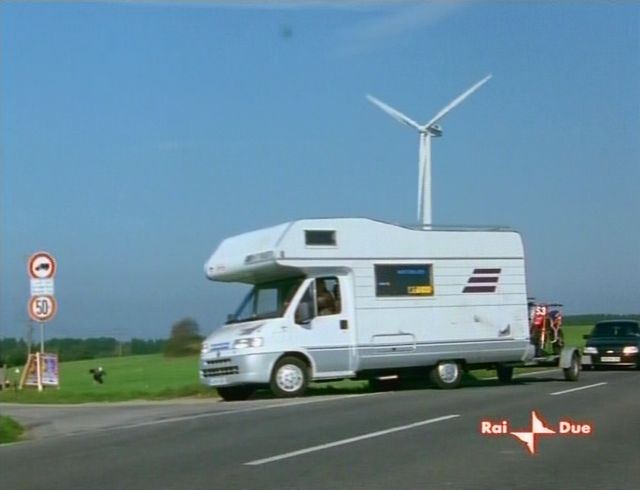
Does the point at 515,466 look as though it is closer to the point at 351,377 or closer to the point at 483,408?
the point at 483,408

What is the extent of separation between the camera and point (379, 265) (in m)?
21.3

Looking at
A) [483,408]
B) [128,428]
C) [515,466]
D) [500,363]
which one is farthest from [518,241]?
[515,466]

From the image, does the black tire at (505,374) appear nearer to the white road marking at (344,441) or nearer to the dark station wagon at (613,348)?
the dark station wagon at (613,348)

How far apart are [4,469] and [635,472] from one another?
6.08 m

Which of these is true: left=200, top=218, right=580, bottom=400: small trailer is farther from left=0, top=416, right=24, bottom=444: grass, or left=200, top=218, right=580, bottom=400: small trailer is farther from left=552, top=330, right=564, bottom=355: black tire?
left=0, top=416, right=24, bottom=444: grass

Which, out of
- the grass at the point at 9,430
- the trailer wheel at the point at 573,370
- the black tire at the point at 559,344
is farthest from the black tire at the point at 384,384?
the grass at the point at 9,430

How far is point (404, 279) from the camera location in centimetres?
2148

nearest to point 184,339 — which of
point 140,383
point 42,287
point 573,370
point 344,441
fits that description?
point 140,383

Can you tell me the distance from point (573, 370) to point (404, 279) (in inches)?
172

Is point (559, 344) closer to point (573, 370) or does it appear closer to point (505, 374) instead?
point (573, 370)

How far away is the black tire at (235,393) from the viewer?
21.0m

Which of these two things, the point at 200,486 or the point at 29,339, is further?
the point at 29,339

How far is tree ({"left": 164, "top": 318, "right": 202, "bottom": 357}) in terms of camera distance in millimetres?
26906

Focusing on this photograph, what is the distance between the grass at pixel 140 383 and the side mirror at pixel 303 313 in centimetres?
196
